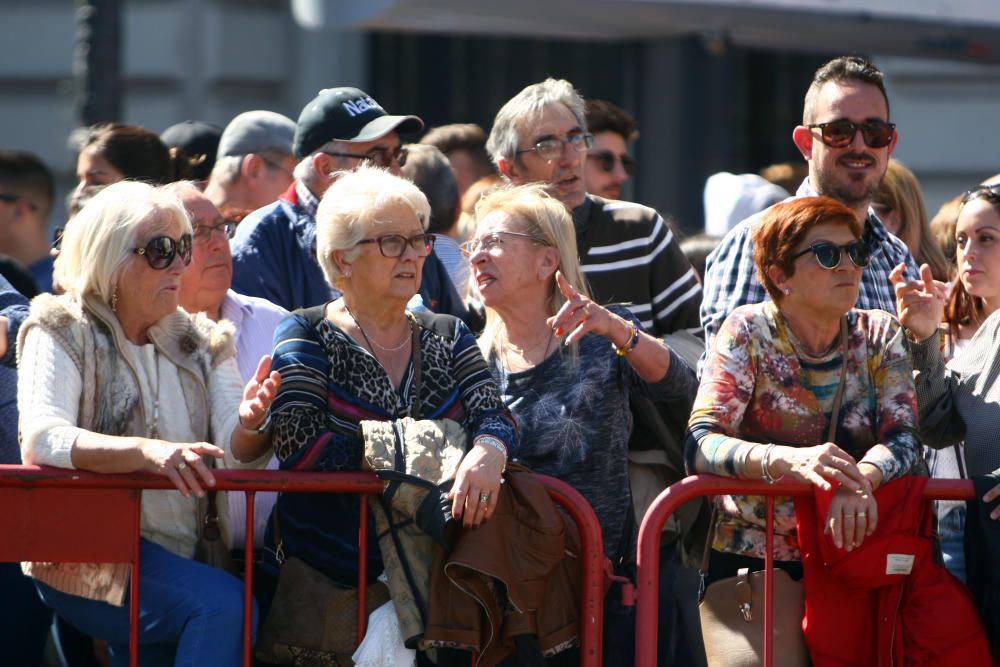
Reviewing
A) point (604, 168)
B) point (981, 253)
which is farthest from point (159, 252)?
point (604, 168)

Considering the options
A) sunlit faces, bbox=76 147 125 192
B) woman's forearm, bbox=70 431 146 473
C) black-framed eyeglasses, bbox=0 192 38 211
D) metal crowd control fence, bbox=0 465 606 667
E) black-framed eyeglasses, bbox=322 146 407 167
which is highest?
black-framed eyeglasses, bbox=322 146 407 167

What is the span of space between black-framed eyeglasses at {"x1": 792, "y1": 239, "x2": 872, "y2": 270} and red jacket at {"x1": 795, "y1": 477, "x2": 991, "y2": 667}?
0.60 metres

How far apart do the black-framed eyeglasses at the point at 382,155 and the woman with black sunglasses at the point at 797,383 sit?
63.3 inches

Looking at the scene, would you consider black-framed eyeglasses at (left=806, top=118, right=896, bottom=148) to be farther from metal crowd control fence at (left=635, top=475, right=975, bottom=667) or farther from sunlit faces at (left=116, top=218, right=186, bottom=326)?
sunlit faces at (left=116, top=218, right=186, bottom=326)

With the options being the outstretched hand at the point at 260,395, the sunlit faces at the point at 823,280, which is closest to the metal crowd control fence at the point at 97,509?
the outstretched hand at the point at 260,395

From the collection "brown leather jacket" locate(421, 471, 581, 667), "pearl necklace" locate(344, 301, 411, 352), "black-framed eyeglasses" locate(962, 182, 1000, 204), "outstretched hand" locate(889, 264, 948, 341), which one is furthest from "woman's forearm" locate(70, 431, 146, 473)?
"black-framed eyeglasses" locate(962, 182, 1000, 204)

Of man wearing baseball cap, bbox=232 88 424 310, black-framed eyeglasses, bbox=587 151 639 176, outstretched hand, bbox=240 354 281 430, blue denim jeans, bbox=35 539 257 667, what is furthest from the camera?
black-framed eyeglasses, bbox=587 151 639 176

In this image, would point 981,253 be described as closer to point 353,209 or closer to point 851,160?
point 851,160

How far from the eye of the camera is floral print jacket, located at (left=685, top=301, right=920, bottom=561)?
417 cm

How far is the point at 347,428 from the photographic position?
161 inches

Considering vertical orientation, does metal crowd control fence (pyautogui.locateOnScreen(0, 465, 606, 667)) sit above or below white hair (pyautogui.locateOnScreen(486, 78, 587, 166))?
below

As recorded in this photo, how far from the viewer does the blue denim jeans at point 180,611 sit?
3955 millimetres

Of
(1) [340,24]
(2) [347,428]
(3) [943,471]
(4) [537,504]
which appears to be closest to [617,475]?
(4) [537,504]

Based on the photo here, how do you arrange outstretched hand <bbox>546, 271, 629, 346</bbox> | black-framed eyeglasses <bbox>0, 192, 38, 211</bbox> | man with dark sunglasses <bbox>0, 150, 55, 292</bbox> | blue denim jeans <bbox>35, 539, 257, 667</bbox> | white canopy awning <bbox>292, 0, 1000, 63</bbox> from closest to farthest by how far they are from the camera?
1. blue denim jeans <bbox>35, 539, 257, 667</bbox>
2. outstretched hand <bbox>546, 271, 629, 346</bbox>
3. man with dark sunglasses <bbox>0, 150, 55, 292</bbox>
4. black-framed eyeglasses <bbox>0, 192, 38, 211</bbox>
5. white canopy awning <bbox>292, 0, 1000, 63</bbox>
